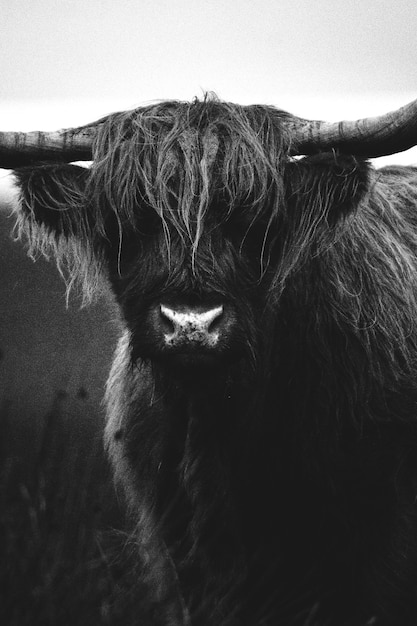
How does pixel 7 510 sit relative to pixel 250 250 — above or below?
below

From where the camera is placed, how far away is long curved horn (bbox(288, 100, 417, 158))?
9.83ft

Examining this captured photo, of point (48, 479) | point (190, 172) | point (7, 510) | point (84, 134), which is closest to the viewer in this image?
point (7, 510)

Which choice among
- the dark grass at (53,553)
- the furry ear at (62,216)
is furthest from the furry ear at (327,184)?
the dark grass at (53,553)

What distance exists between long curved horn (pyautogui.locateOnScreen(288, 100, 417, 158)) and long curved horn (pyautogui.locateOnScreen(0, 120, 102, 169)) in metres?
0.72

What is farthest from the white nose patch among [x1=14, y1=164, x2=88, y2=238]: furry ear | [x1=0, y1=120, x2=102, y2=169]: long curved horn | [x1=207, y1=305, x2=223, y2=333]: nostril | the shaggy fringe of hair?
[x1=0, y1=120, x2=102, y2=169]: long curved horn

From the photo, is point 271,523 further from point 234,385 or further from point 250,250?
point 250,250

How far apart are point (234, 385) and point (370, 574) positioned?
2.72 feet

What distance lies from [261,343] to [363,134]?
783mm

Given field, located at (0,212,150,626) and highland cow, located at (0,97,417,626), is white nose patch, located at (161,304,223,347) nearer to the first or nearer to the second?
highland cow, located at (0,97,417,626)

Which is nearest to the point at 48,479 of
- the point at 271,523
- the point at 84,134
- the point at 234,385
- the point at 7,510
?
the point at 7,510

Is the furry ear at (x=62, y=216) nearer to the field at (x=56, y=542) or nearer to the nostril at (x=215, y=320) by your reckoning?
the field at (x=56, y=542)

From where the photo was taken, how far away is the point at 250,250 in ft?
10.4

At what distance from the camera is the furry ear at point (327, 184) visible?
3139mm

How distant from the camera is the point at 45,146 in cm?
331
